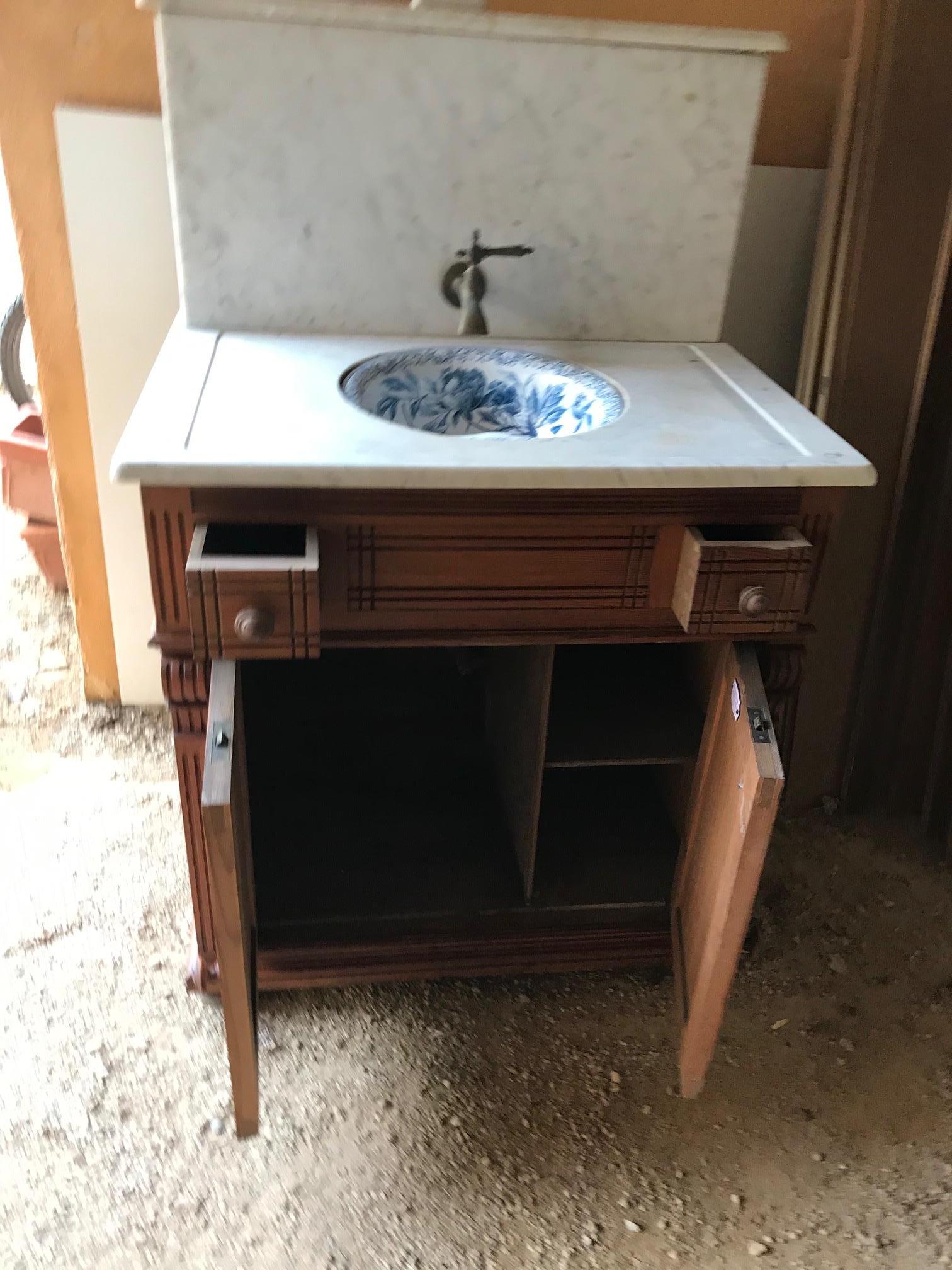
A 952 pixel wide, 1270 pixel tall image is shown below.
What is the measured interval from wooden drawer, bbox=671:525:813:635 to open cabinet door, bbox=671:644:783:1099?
2.3 inches

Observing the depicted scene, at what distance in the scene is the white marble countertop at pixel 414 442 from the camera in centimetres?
86

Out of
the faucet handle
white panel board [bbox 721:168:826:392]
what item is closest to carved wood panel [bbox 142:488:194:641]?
the faucet handle

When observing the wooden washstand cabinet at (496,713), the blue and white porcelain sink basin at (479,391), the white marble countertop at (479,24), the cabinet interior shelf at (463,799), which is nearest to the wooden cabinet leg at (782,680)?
the wooden washstand cabinet at (496,713)

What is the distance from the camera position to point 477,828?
54.4 inches

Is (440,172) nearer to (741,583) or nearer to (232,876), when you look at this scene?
(741,583)

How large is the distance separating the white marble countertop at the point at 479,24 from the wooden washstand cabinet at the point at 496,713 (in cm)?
37

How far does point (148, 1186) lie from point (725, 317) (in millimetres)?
1408

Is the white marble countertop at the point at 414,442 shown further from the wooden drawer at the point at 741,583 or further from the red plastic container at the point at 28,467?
the red plastic container at the point at 28,467

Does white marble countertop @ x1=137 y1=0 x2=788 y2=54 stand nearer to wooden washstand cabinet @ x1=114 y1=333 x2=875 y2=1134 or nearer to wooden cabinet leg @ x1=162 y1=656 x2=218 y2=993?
wooden washstand cabinet @ x1=114 y1=333 x2=875 y2=1134

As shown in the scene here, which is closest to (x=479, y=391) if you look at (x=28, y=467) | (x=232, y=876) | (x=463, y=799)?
(x=463, y=799)

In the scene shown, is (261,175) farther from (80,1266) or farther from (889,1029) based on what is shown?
(889,1029)

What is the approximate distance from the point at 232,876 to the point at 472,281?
79 cm

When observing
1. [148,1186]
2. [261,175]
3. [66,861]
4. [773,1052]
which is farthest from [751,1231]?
[261,175]

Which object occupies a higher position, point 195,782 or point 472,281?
point 472,281
